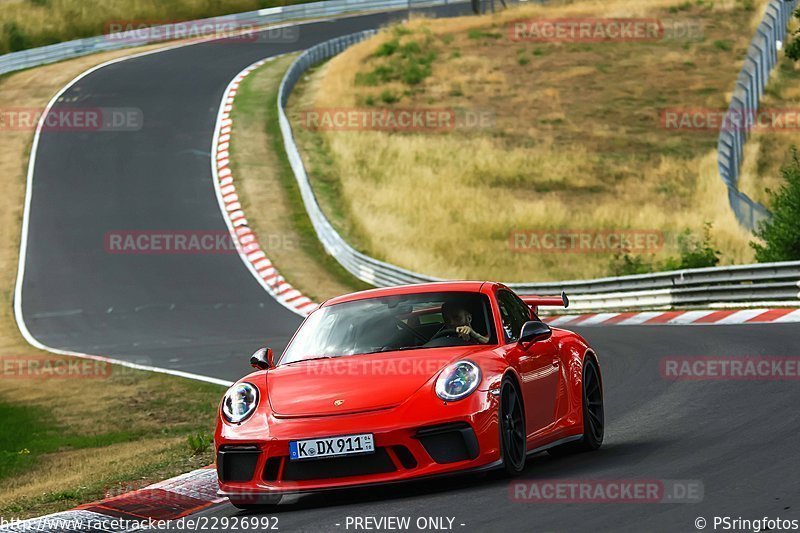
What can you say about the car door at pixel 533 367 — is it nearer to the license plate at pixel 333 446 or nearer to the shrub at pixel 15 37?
the license plate at pixel 333 446

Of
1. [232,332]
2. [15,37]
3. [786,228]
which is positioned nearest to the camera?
[786,228]

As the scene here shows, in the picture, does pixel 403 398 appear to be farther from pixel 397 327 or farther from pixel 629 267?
pixel 629 267

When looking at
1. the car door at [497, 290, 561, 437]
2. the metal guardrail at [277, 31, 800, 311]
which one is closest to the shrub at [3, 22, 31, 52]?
the metal guardrail at [277, 31, 800, 311]

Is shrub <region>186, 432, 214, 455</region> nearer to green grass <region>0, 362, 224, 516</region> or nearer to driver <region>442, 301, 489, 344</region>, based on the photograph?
green grass <region>0, 362, 224, 516</region>

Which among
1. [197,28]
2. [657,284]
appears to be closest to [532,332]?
[657,284]

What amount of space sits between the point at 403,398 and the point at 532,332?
1245 millimetres

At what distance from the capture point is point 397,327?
943 cm

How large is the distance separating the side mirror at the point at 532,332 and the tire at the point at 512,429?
428 millimetres

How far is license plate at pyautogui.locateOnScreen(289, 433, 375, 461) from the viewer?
810 cm

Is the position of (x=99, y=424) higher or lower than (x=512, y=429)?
lower

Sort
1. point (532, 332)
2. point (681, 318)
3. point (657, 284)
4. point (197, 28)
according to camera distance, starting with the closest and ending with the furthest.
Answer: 1. point (532, 332)
2. point (681, 318)
3. point (657, 284)
4. point (197, 28)

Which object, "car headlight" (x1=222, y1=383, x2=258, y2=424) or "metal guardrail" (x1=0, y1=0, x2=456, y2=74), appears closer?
"car headlight" (x1=222, y1=383, x2=258, y2=424)

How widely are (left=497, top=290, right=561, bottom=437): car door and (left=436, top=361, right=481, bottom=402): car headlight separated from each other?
524mm

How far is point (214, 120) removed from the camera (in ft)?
157
